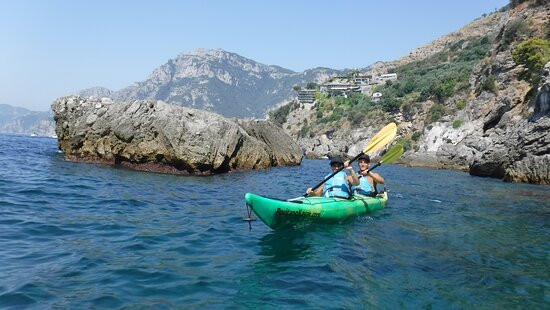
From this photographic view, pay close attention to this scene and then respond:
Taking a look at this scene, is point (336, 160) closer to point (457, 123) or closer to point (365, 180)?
point (365, 180)

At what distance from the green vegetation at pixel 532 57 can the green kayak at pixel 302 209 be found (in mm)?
33751

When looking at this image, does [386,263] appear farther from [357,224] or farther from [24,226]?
[24,226]

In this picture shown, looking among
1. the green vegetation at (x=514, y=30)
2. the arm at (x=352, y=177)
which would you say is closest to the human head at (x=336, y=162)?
the arm at (x=352, y=177)

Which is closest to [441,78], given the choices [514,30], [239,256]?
[514,30]

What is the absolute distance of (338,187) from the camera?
10383mm

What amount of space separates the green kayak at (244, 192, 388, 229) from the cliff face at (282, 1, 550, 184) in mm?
18007

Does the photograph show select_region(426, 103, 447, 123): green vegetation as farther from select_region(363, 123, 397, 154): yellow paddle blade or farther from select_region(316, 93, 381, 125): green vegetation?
select_region(363, 123, 397, 154): yellow paddle blade

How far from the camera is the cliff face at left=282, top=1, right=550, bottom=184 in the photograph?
79.3ft

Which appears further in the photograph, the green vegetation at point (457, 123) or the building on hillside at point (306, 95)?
the building on hillside at point (306, 95)

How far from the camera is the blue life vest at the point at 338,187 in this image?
34.1 ft

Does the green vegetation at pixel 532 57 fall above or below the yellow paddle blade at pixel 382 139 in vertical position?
above

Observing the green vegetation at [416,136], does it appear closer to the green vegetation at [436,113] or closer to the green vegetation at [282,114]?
the green vegetation at [436,113]

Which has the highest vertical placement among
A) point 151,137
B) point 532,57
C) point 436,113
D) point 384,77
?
point 384,77

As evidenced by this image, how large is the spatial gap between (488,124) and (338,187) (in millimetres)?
Result: 35827
